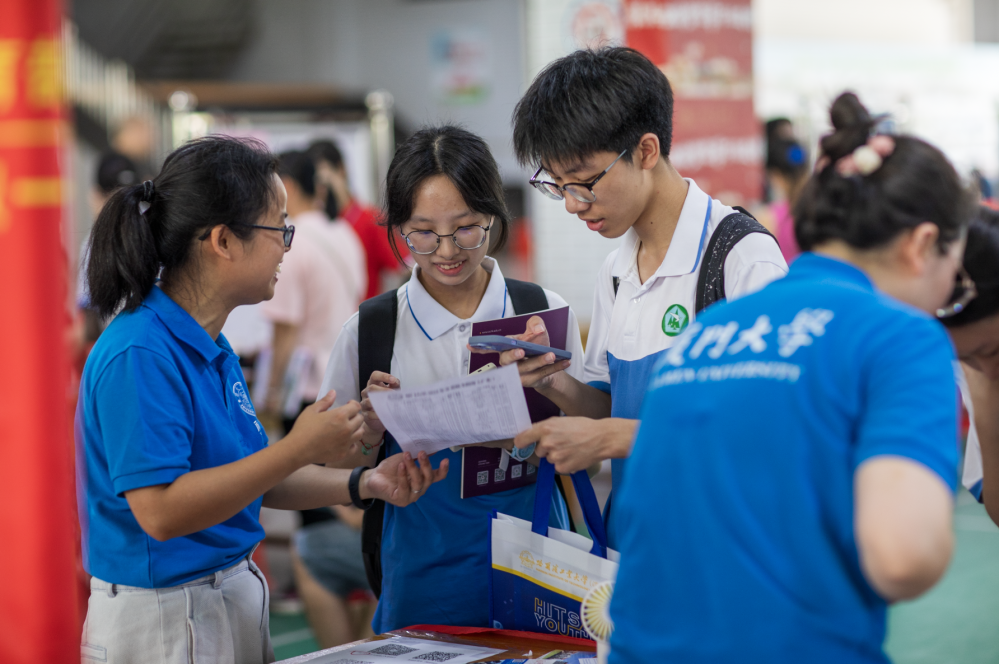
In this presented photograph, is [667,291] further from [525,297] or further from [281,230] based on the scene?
[281,230]

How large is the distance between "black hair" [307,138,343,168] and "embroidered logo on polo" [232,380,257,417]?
10.7 ft

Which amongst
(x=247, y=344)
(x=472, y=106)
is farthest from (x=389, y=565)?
(x=472, y=106)

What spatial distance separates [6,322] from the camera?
1.08 meters

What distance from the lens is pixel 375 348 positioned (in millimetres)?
1983

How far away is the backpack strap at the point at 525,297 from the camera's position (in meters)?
2.09

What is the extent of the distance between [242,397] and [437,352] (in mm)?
419

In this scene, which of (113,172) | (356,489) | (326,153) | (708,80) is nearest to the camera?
(356,489)

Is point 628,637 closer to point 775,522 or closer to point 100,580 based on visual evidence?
point 775,522

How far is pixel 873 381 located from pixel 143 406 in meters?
1.11

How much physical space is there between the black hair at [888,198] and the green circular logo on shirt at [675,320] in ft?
1.83

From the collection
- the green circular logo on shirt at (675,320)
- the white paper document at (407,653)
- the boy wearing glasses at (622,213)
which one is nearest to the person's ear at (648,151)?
the boy wearing glasses at (622,213)

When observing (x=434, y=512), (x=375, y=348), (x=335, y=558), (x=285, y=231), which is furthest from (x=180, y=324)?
(x=335, y=558)

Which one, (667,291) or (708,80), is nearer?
(667,291)

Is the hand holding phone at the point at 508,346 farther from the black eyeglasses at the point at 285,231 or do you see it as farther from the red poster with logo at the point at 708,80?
the red poster with logo at the point at 708,80
